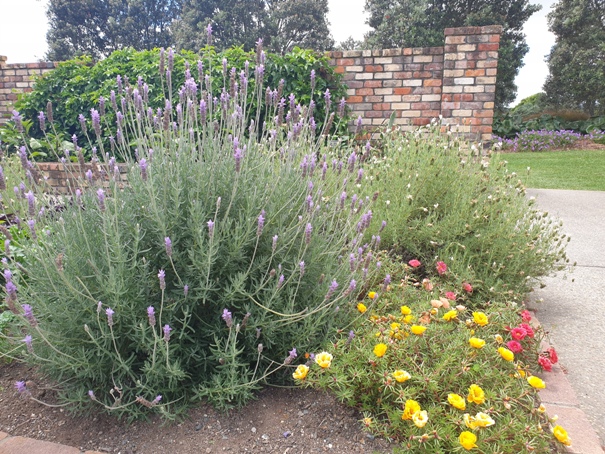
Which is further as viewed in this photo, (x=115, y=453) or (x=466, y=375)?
(x=466, y=375)

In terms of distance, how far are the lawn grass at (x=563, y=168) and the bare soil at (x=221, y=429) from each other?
629cm

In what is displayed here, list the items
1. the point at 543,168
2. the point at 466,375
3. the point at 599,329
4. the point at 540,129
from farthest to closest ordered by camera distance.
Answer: the point at 540,129, the point at 543,168, the point at 599,329, the point at 466,375

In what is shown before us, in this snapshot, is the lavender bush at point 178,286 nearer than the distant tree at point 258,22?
Yes

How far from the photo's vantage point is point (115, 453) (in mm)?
1685

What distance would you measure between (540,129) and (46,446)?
2069cm

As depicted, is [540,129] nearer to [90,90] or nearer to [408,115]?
[408,115]

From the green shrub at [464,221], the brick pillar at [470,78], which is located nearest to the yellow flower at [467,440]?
the green shrub at [464,221]

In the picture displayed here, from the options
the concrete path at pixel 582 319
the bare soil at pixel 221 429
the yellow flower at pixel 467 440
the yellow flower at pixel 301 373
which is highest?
the yellow flower at pixel 301 373

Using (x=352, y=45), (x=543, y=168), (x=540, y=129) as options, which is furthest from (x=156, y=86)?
(x=352, y=45)

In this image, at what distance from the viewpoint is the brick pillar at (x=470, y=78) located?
240 inches

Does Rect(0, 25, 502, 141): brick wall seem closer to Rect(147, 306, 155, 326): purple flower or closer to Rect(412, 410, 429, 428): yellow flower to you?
Rect(412, 410, 429, 428): yellow flower

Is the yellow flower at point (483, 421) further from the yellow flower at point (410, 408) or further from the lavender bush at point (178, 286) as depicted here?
the lavender bush at point (178, 286)

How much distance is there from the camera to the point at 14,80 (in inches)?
336

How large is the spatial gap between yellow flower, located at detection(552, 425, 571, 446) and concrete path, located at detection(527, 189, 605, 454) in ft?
0.78
